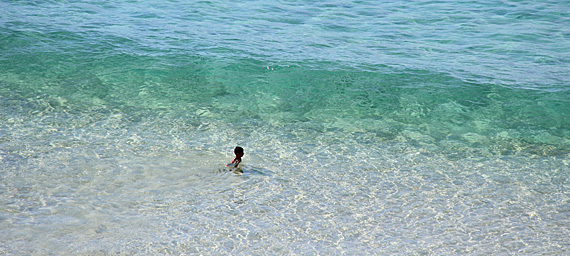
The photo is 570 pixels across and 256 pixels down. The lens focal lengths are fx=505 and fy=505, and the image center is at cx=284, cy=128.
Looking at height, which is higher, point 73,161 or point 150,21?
point 150,21

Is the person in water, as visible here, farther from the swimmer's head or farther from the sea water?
the sea water

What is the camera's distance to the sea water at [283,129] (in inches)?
211

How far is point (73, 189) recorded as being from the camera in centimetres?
592

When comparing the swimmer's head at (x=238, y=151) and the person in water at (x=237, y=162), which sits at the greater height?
the swimmer's head at (x=238, y=151)

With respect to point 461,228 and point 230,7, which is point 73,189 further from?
point 230,7

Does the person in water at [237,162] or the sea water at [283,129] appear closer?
the sea water at [283,129]

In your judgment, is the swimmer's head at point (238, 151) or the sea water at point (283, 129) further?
the swimmer's head at point (238, 151)

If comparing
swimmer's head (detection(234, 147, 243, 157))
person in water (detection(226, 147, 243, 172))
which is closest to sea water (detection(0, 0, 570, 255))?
person in water (detection(226, 147, 243, 172))

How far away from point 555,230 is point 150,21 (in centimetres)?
1171

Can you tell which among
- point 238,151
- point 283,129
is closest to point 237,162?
point 238,151

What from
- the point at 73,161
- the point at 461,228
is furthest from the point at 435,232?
the point at 73,161

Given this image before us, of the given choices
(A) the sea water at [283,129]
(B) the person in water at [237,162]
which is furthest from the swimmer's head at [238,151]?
(A) the sea water at [283,129]

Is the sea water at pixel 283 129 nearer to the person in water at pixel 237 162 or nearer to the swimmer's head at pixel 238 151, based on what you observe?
the person in water at pixel 237 162

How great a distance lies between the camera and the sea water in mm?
5352
